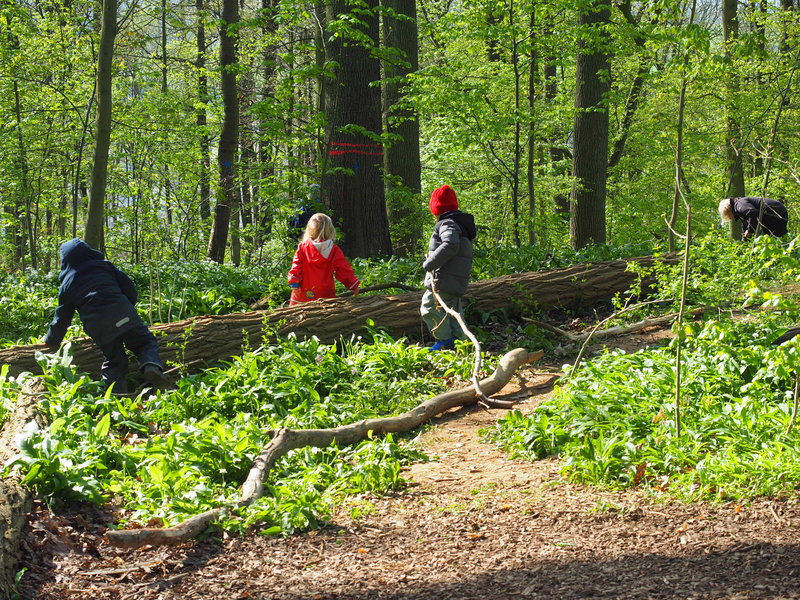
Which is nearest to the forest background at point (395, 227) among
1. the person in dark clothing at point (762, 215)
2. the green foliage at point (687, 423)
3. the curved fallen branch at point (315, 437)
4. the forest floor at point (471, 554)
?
the green foliage at point (687, 423)

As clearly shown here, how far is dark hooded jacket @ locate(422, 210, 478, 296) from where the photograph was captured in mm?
7277

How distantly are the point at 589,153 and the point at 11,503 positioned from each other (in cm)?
1320

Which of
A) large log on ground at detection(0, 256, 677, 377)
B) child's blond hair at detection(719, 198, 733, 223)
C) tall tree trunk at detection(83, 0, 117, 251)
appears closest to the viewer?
large log on ground at detection(0, 256, 677, 377)

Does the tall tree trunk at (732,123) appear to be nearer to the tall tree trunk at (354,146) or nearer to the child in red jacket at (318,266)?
the tall tree trunk at (354,146)

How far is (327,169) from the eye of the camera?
1051cm

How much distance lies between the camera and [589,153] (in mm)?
14359

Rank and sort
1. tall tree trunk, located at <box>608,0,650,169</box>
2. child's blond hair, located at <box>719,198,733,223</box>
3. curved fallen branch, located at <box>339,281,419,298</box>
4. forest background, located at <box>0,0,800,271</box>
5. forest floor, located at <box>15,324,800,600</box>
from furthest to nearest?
tall tree trunk, located at <box>608,0,650,169</box>
forest background, located at <box>0,0,800,271</box>
child's blond hair, located at <box>719,198,733,223</box>
curved fallen branch, located at <box>339,281,419,298</box>
forest floor, located at <box>15,324,800,600</box>

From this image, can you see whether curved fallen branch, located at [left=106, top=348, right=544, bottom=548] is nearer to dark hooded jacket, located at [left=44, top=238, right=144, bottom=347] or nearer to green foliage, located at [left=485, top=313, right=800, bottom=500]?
green foliage, located at [left=485, top=313, right=800, bottom=500]

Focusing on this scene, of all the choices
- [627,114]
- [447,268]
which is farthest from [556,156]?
[447,268]

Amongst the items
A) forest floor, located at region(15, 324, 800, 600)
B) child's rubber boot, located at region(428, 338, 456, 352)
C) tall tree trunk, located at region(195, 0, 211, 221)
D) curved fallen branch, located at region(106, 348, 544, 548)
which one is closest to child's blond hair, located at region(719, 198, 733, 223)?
curved fallen branch, located at region(106, 348, 544, 548)

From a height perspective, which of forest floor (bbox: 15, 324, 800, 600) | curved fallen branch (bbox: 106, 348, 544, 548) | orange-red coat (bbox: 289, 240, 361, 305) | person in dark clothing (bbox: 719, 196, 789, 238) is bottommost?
forest floor (bbox: 15, 324, 800, 600)

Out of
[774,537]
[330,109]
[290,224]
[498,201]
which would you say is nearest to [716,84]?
[498,201]

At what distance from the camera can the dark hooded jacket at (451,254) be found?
7.28 m

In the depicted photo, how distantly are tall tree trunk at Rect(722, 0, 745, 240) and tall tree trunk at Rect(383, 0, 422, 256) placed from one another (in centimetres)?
609
